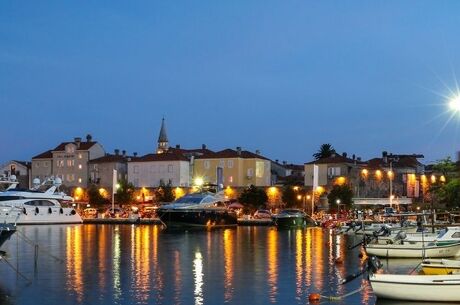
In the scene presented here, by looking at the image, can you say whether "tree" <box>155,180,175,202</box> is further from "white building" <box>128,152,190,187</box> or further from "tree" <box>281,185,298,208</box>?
"tree" <box>281,185,298,208</box>

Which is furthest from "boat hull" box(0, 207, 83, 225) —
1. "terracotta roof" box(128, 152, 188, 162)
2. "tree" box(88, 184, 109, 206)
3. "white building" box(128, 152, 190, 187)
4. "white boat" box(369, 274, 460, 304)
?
"white boat" box(369, 274, 460, 304)

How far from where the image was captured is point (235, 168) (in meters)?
130

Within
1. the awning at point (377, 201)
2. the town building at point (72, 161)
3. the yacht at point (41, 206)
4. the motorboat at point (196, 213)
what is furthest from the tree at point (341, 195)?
the town building at point (72, 161)

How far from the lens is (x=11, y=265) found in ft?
127

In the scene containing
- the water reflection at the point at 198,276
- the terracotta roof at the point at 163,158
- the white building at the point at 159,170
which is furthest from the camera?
the terracotta roof at the point at 163,158

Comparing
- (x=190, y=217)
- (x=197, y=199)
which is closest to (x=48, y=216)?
(x=197, y=199)

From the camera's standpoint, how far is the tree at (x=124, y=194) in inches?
4914

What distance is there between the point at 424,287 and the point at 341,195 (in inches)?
3389

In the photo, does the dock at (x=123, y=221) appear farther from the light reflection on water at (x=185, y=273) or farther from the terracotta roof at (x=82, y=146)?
the light reflection on water at (x=185, y=273)

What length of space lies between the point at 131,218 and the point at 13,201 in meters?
20.7

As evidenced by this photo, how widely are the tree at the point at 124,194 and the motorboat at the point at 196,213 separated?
3391 cm

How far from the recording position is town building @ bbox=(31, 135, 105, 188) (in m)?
138

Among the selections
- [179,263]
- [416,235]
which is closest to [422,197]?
[416,235]

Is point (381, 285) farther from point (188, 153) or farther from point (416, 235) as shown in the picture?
point (188, 153)
